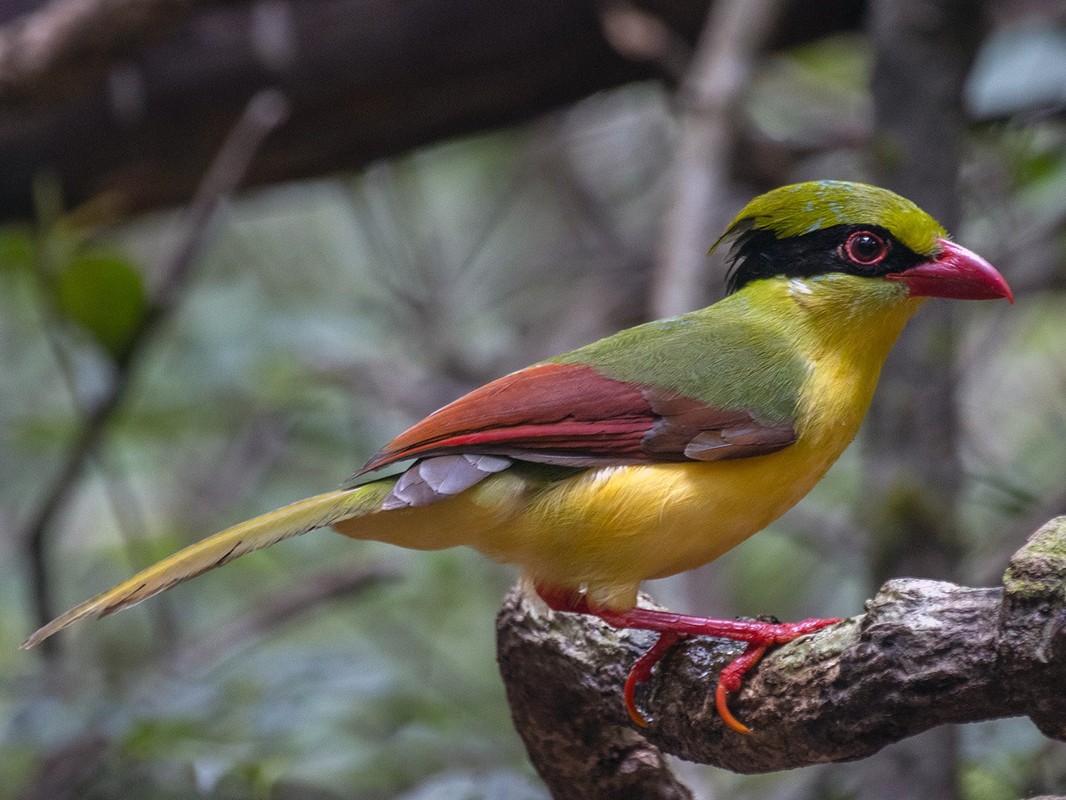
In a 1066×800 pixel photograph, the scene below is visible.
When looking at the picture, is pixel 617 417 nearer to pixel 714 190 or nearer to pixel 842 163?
pixel 714 190

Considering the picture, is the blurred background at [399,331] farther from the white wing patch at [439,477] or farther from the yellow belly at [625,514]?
the white wing patch at [439,477]

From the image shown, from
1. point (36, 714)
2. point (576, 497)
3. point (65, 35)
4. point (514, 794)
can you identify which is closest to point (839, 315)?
point (576, 497)

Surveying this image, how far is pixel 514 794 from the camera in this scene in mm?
2840

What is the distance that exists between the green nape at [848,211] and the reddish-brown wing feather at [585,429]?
1.84 ft

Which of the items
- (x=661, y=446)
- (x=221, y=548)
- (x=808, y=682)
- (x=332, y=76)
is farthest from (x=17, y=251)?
(x=808, y=682)

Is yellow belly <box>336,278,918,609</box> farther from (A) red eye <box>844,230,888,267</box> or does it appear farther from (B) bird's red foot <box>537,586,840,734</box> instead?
(A) red eye <box>844,230,888,267</box>

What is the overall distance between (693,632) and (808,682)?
40cm

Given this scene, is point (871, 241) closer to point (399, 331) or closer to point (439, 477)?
point (439, 477)

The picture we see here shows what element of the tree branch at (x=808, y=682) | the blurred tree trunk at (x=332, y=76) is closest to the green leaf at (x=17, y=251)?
the blurred tree trunk at (x=332, y=76)

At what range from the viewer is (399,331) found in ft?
22.4

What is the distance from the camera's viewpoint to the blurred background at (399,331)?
3.66 m

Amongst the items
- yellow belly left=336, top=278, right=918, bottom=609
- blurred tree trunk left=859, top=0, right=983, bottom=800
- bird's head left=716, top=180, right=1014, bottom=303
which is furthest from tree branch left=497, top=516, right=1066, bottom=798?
blurred tree trunk left=859, top=0, right=983, bottom=800

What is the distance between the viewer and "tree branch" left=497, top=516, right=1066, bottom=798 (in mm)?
A: 1755

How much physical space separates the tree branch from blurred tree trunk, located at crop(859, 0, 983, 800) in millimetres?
1367
